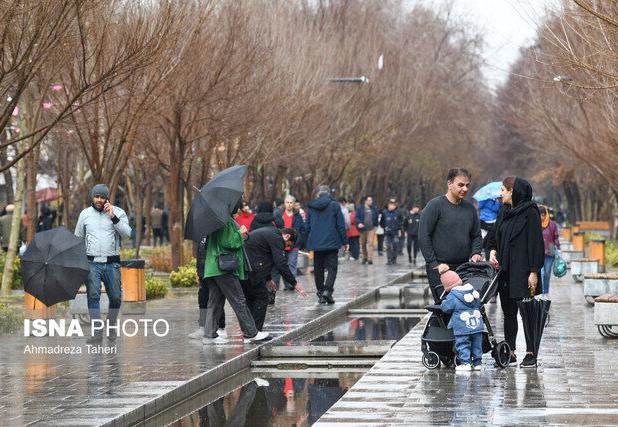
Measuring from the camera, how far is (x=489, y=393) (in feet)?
35.8

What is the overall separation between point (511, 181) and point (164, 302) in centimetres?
1002

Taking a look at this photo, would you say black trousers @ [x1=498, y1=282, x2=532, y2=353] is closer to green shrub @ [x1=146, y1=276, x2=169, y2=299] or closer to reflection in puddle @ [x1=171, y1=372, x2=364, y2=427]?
reflection in puddle @ [x1=171, y1=372, x2=364, y2=427]

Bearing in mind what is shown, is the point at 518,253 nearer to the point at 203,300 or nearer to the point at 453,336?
the point at 453,336

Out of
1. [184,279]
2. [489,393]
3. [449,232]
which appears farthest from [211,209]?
[184,279]

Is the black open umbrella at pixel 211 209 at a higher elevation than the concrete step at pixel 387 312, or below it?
higher

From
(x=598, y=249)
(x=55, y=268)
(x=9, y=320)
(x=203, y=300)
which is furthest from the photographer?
(x=598, y=249)

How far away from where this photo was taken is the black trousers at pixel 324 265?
22.0 metres

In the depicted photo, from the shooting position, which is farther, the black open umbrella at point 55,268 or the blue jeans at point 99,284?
the blue jeans at point 99,284

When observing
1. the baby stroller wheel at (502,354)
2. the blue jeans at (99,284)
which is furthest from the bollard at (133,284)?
the baby stroller wheel at (502,354)

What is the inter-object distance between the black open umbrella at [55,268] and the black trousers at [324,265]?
24.2ft

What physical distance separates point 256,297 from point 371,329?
10.9ft

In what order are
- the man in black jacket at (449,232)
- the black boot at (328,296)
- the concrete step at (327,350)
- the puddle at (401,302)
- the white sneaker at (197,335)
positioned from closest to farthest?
the man in black jacket at (449,232) < the concrete step at (327,350) < the white sneaker at (197,335) < the black boot at (328,296) < the puddle at (401,302)

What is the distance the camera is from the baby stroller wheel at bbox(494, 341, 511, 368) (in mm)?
12461

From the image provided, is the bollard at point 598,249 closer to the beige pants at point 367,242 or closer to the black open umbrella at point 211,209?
the beige pants at point 367,242
